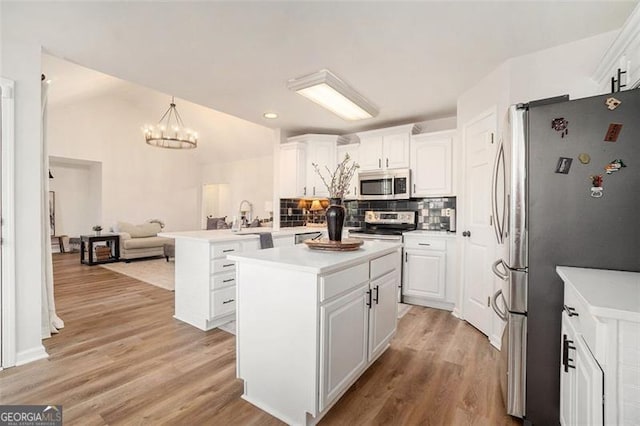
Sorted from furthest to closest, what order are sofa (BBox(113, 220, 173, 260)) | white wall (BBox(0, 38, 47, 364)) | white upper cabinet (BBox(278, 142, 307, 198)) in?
sofa (BBox(113, 220, 173, 260))
white upper cabinet (BBox(278, 142, 307, 198))
white wall (BBox(0, 38, 47, 364))

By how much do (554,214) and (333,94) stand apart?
2299 millimetres

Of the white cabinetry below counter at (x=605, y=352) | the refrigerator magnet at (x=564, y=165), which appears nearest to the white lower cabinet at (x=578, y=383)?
the white cabinetry below counter at (x=605, y=352)

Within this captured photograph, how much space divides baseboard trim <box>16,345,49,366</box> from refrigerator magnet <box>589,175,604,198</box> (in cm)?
380

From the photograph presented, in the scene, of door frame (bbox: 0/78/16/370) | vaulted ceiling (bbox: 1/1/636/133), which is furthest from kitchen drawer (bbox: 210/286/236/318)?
vaulted ceiling (bbox: 1/1/636/133)

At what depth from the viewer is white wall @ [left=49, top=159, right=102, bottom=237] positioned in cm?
783

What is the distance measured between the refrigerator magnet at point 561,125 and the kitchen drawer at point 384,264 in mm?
1280

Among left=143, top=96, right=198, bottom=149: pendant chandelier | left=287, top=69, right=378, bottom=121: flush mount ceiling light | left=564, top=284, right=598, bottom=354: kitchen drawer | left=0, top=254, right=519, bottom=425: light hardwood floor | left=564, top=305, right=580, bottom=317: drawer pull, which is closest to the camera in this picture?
left=564, top=284, right=598, bottom=354: kitchen drawer

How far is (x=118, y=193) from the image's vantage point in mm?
7945

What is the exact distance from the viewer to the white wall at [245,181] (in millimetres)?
8086

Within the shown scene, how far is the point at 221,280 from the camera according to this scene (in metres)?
3.00

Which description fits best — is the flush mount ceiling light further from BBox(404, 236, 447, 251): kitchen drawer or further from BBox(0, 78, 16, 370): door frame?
BBox(0, 78, 16, 370): door frame

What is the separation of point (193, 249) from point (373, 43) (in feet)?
8.40

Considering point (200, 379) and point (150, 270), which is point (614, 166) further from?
point (150, 270)

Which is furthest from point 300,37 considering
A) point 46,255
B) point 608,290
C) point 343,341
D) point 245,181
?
point 245,181
